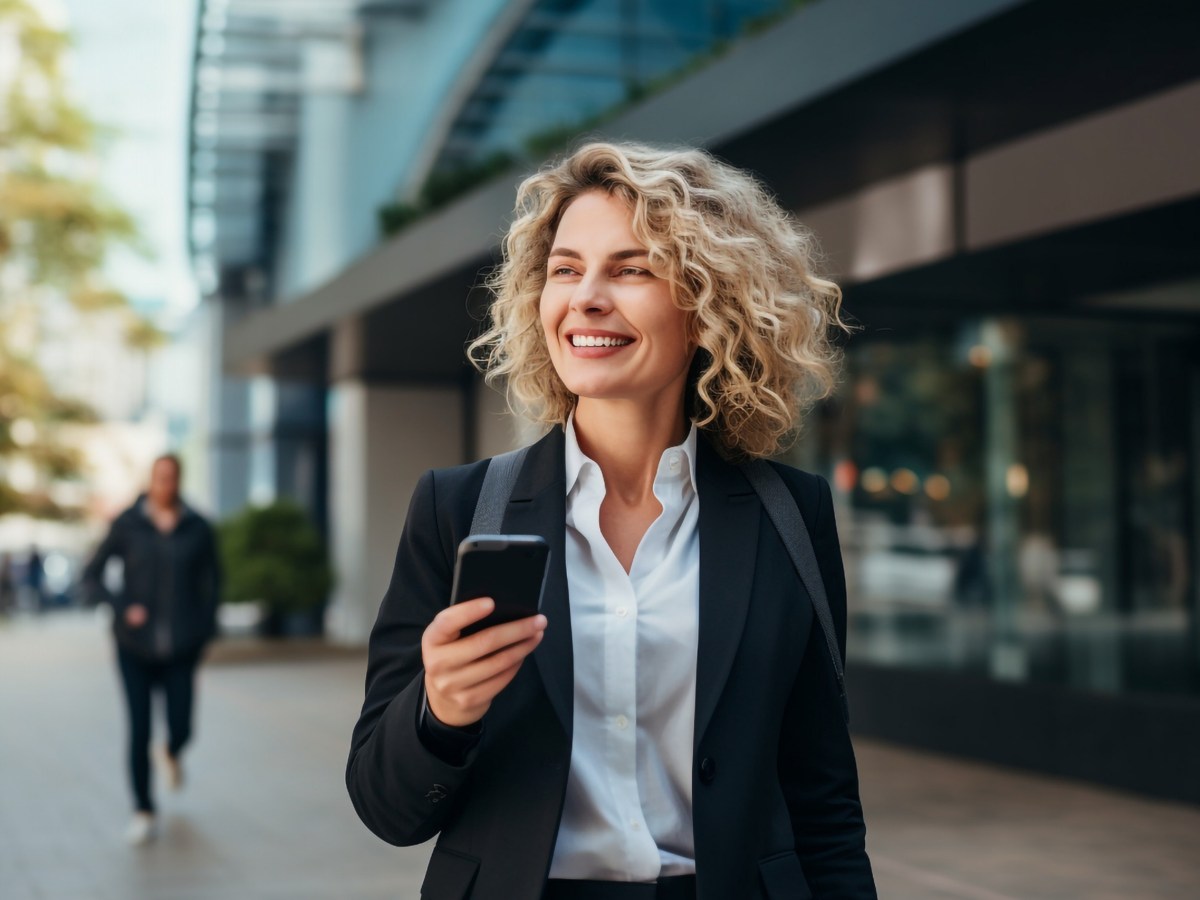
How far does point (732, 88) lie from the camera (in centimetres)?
851

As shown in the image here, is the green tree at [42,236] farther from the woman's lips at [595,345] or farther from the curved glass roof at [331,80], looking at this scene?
the woman's lips at [595,345]

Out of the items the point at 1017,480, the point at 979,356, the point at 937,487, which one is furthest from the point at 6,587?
the point at 1017,480

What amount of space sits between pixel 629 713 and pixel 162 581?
23.2 ft

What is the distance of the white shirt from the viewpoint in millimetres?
2051

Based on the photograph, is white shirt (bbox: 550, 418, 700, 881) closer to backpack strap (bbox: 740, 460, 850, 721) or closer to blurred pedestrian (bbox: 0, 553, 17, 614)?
backpack strap (bbox: 740, 460, 850, 721)

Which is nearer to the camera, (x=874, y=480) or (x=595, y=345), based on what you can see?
(x=595, y=345)

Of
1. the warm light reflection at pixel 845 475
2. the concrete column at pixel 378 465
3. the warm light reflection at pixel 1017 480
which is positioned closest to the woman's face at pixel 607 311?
the warm light reflection at pixel 1017 480

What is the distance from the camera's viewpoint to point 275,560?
20.1 m

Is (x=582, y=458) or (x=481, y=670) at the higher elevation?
(x=582, y=458)

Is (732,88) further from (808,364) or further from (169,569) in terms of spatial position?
(808,364)

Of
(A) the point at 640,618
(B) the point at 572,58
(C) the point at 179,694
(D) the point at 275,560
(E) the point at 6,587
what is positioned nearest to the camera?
(A) the point at 640,618

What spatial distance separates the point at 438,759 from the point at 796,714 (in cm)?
58

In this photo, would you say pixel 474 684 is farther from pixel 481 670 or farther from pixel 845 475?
pixel 845 475

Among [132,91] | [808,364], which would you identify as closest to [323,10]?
[132,91]
